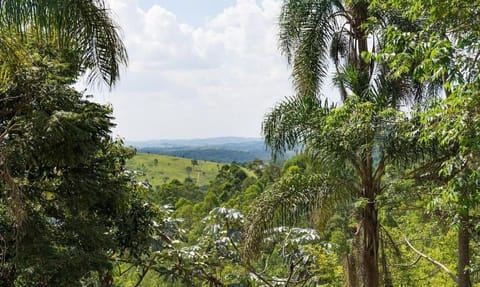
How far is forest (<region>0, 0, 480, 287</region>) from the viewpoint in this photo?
3.68 meters

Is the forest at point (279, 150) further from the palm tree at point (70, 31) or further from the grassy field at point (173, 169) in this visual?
the grassy field at point (173, 169)

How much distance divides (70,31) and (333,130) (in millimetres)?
3239

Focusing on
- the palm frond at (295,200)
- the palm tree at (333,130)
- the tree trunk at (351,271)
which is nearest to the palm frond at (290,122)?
the palm tree at (333,130)

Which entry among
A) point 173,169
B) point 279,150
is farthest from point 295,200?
point 173,169

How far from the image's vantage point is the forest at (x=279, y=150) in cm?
368

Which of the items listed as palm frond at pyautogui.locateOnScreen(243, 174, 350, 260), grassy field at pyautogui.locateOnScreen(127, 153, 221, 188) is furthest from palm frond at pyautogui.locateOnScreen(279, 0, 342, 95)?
grassy field at pyautogui.locateOnScreen(127, 153, 221, 188)

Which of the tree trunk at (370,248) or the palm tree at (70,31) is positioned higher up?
the palm tree at (70,31)

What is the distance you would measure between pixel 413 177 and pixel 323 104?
151cm

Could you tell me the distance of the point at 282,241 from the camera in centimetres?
572

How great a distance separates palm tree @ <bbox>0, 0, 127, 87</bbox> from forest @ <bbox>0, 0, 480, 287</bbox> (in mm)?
12

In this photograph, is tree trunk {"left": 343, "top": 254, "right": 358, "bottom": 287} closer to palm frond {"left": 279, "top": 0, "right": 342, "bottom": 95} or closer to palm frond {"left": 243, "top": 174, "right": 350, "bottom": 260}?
palm frond {"left": 243, "top": 174, "right": 350, "bottom": 260}

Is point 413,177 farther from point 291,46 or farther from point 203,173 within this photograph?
point 203,173

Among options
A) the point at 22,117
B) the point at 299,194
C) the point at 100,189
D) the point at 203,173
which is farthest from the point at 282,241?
the point at 203,173

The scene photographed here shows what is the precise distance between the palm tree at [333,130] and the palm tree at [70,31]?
8.27 ft
